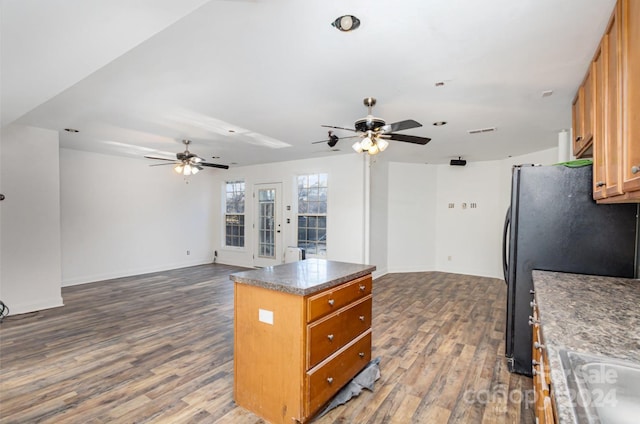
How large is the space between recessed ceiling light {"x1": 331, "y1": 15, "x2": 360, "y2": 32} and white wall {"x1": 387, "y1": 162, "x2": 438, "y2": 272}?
5.12 m

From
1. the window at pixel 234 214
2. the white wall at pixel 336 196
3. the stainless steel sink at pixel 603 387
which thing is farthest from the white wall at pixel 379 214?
the stainless steel sink at pixel 603 387

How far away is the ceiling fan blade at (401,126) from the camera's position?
2.70 metres

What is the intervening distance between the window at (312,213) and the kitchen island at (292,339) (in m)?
4.20

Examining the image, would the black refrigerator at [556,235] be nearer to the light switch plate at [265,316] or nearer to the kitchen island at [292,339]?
the kitchen island at [292,339]

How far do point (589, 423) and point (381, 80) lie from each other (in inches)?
101

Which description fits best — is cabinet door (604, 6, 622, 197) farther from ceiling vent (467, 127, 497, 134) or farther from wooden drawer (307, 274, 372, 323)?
ceiling vent (467, 127, 497, 134)

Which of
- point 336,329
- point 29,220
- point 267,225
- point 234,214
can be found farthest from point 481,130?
point 29,220

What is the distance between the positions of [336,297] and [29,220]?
4657 mm

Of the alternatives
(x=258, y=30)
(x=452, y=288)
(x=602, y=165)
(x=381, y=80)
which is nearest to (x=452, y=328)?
(x=452, y=288)

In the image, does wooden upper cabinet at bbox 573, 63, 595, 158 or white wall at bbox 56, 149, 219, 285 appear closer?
wooden upper cabinet at bbox 573, 63, 595, 158

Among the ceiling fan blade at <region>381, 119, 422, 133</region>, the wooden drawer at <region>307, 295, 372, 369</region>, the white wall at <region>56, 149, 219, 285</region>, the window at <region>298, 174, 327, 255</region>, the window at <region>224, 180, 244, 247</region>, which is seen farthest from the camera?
the window at <region>224, 180, 244, 247</region>

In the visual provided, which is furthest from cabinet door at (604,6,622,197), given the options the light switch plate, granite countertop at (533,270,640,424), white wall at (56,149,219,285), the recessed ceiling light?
white wall at (56,149,219,285)

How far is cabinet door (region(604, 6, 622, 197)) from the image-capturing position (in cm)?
153

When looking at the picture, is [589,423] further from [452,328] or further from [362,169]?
[362,169]
